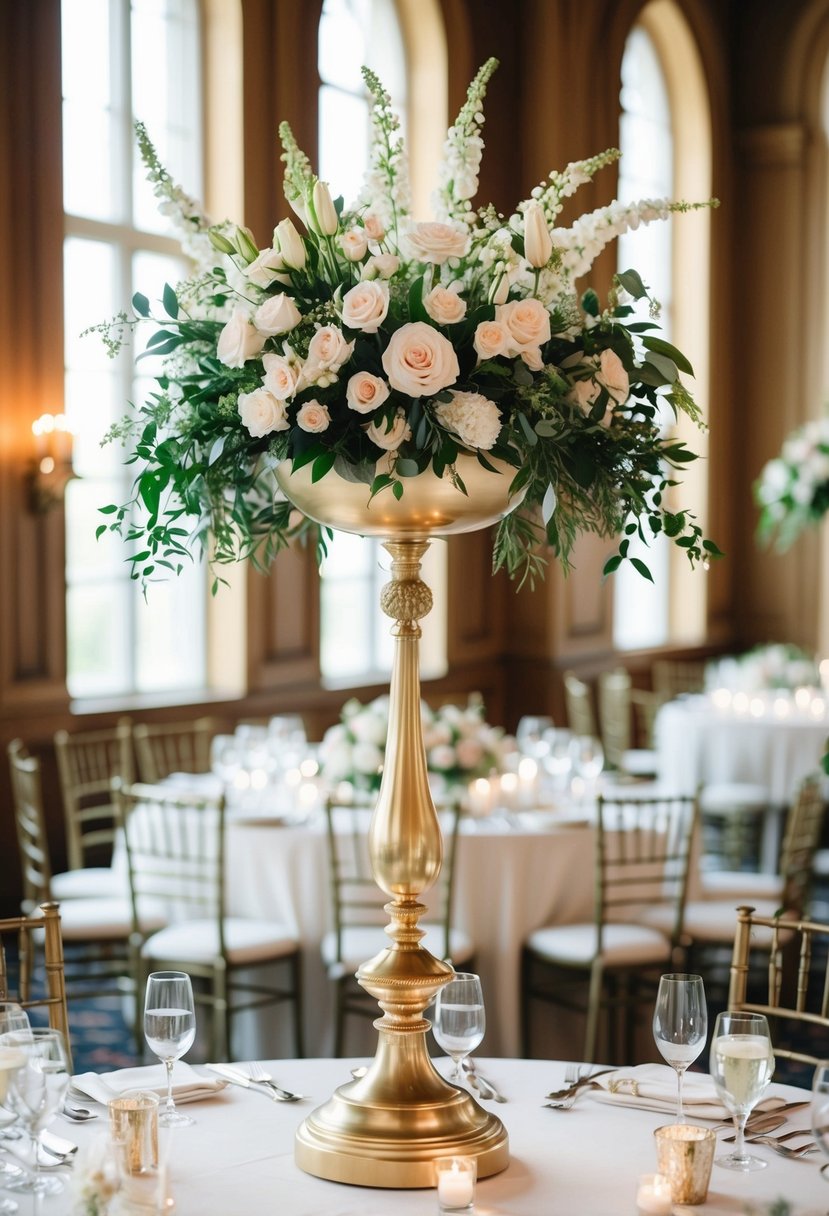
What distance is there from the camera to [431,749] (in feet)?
16.8

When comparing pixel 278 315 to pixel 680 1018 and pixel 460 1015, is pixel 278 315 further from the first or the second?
pixel 680 1018

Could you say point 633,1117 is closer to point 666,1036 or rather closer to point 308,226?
point 666,1036

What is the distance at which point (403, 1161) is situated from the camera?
184 cm

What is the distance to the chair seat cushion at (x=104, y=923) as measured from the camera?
498cm

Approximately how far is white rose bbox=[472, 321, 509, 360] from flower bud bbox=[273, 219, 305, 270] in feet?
0.82

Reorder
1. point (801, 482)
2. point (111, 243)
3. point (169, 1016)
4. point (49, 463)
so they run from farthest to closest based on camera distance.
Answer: point (801, 482) < point (111, 243) < point (49, 463) < point (169, 1016)

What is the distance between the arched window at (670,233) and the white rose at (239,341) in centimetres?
882

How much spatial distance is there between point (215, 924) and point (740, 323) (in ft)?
26.7

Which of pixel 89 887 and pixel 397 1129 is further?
pixel 89 887

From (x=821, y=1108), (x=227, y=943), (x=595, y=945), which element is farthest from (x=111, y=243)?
(x=821, y=1108)

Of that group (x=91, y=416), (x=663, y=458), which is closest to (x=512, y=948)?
(x=663, y=458)

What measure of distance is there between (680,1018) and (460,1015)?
0.29 metres

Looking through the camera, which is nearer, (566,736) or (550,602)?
(566,736)

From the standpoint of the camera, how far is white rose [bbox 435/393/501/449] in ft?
6.03
